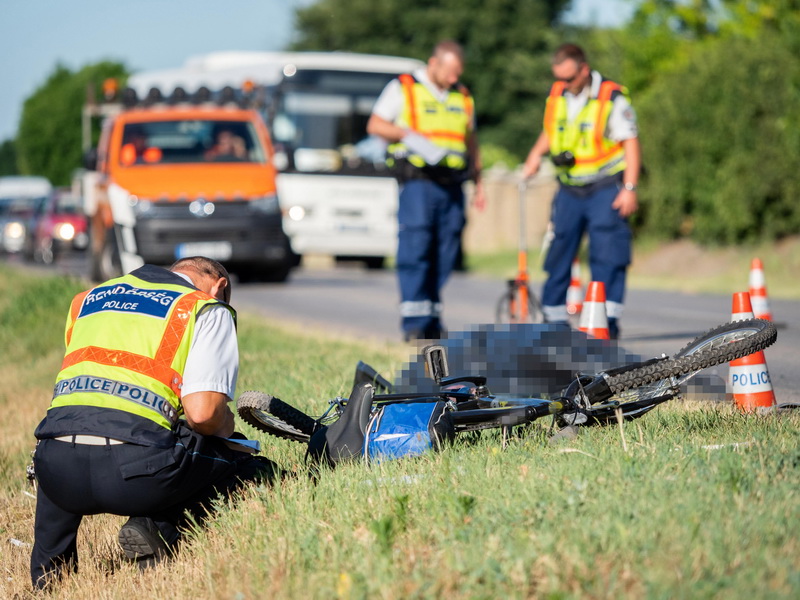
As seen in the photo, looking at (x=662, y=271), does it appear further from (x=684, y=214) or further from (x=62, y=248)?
(x=62, y=248)

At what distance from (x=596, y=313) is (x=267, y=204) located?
9.63 metres

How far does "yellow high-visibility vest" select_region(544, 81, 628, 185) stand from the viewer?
8789 millimetres

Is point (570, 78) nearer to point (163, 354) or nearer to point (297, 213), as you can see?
point (163, 354)

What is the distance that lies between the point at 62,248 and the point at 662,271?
1585 cm

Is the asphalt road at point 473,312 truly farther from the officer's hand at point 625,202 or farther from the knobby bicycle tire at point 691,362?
the officer's hand at point 625,202

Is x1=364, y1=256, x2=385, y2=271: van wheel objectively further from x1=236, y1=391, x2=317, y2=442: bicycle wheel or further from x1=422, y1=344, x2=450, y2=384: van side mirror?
x1=422, y1=344, x2=450, y2=384: van side mirror

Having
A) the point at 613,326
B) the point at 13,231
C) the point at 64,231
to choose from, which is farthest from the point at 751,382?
the point at 13,231

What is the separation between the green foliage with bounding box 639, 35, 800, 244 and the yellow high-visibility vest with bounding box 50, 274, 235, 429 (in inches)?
613

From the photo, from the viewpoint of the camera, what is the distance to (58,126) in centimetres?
9694

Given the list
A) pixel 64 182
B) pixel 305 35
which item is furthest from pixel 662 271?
pixel 64 182

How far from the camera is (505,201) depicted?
31031 millimetres

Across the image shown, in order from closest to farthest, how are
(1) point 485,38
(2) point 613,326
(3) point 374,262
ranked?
(2) point 613,326, (3) point 374,262, (1) point 485,38

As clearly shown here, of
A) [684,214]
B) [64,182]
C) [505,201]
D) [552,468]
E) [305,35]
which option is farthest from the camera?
[64,182]

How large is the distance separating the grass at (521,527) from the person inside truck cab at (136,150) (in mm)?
11088
